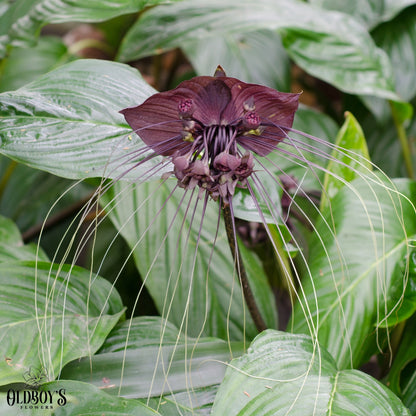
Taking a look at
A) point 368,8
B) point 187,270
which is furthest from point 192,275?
point 368,8

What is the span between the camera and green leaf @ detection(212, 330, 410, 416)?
1.59 ft

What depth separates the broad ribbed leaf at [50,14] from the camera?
2.62 ft

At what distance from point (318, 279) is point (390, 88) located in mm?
490

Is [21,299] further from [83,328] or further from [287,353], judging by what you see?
[287,353]

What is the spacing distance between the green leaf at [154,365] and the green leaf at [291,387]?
8 cm

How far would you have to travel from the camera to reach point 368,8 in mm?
1178

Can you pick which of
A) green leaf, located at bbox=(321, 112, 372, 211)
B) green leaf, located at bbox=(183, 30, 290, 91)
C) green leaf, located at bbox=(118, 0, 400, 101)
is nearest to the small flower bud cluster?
green leaf, located at bbox=(321, 112, 372, 211)

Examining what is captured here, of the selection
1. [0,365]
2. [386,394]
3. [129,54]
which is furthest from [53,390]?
[129,54]

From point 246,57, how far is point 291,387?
0.90 m

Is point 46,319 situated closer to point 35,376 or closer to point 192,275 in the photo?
point 35,376

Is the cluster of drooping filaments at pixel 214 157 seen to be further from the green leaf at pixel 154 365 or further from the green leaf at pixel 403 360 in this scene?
the green leaf at pixel 403 360

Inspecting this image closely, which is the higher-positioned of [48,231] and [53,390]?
[53,390]

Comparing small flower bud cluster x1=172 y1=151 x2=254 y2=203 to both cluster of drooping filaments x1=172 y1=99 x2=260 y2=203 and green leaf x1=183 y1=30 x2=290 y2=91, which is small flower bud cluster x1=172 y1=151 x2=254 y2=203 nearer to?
cluster of drooping filaments x1=172 y1=99 x2=260 y2=203

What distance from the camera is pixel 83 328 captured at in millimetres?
645
